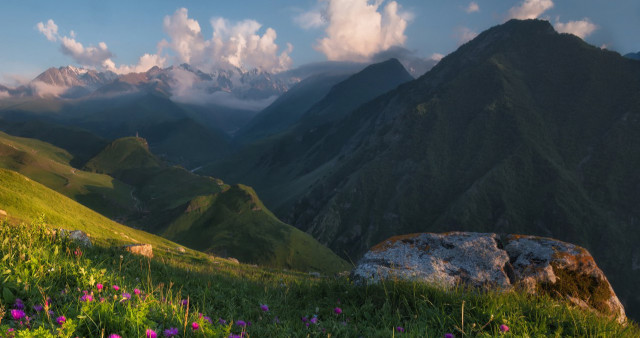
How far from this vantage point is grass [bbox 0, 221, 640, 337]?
13.2ft

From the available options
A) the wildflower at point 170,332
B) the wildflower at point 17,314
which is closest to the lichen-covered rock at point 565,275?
the wildflower at point 170,332

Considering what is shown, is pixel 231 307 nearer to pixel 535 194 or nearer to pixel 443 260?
pixel 443 260

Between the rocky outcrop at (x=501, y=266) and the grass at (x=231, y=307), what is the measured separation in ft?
6.32

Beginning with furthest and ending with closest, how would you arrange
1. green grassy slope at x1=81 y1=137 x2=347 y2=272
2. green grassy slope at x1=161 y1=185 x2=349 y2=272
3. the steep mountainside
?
the steep mountainside, green grassy slope at x1=81 y1=137 x2=347 y2=272, green grassy slope at x1=161 y1=185 x2=349 y2=272

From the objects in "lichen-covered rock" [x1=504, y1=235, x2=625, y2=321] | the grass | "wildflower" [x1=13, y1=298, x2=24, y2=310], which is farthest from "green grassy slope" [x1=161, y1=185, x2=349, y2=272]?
"wildflower" [x1=13, y1=298, x2=24, y2=310]

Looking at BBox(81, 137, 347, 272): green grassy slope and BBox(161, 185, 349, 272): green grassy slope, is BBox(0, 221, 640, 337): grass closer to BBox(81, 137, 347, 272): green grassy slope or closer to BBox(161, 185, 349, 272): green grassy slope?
BBox(81, 137, 347, 272): green grassy slope

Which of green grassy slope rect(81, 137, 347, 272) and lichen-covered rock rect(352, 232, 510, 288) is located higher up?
lichen-covered rock rect(352, 232, 510, 288)

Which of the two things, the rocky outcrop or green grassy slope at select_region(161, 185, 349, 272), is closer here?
the rocky outcrop

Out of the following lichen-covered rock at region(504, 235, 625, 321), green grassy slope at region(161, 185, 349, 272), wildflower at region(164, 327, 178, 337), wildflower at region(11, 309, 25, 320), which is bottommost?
green grassy slope at region(161, 185, 349, 272)

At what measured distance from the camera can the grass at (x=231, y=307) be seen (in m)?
4.02

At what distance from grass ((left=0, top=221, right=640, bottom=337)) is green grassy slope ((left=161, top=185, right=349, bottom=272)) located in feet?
283

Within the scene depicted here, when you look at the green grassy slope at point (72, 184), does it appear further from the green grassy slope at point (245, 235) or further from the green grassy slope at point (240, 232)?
the green grassy slope at point (245, 235)

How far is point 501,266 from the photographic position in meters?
10.5

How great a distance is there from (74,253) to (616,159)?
23586cm
